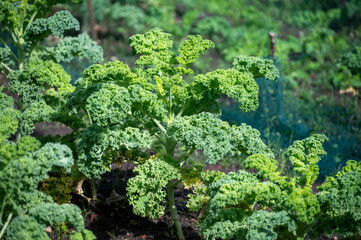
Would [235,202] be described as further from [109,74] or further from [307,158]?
[109,74]

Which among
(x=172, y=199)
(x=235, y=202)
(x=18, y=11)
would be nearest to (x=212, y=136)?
(x=235, y=202)

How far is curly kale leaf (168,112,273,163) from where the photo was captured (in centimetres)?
388

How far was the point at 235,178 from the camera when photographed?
387 cm

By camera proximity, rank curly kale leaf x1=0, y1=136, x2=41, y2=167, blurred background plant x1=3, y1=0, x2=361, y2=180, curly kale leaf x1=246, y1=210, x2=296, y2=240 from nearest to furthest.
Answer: curly kale leaf x1=246, y1=210, x2=296, y2=240 → curly kale leaf x1=0, y1=136, x2=41, y2=167 → blurred background plant x1=3, y1=0, x2=361, y2=180

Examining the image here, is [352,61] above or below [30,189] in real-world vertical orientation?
below

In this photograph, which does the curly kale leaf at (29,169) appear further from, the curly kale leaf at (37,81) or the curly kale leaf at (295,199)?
the curly kale leaf at (295,199)

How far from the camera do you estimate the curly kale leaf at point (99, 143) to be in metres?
4.00

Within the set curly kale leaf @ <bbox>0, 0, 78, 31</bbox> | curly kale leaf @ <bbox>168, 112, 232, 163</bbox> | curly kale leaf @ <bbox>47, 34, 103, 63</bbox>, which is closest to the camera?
curly kale leaf @ <bbox>168, 112, 232, 163</bbox>

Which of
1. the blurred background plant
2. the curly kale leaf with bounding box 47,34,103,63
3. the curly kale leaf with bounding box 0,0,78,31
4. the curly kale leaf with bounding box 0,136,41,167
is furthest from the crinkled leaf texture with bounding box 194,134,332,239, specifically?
the curly kale leaf with bounding box 0,0,78,31

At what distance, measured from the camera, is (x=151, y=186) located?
3.98 meters

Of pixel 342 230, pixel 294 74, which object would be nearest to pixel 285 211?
pixel 342 230

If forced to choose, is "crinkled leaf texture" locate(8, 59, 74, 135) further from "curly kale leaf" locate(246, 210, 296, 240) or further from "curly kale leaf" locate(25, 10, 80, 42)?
"curly kale leaf" locate(246, 210, 296, 240)

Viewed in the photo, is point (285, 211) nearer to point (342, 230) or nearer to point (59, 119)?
point (342, 230)

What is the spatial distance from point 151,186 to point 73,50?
6.85 feet
